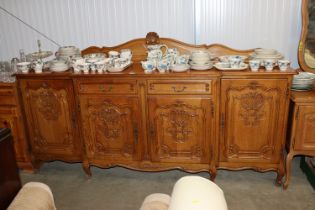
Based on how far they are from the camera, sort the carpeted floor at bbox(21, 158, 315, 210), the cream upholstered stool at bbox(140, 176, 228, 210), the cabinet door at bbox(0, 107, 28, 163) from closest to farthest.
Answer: the cream upholstered stool at bbox(140, 176, 228, 210) < the carpeted floor at bbox(21, 158, 315, 210) < the cabinet door at bbox(0, 107, 28, 163)

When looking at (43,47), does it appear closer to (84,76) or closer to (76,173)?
(84,76)

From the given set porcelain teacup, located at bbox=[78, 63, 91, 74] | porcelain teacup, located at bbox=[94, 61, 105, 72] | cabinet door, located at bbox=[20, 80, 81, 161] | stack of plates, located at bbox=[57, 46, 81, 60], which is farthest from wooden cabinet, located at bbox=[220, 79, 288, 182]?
stack of plates, located at bbox=[57, 46, 81, 60]

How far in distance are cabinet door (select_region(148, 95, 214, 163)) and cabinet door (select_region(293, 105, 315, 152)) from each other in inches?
24.7

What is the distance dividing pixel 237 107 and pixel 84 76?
119cm

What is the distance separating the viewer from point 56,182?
2.63m

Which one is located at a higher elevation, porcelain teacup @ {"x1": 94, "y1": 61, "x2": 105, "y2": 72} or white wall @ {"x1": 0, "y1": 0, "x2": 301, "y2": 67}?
white wall @ {"x1": 0, "y1": 0, "x2": 301, "y2": 67}

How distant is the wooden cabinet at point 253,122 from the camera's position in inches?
87.4

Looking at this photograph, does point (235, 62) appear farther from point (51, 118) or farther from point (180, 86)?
point (51, 118)

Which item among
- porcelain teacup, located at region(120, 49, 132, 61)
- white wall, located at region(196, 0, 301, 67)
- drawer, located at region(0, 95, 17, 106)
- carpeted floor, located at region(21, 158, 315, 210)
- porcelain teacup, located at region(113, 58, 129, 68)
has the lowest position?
carpeted floor, located at region(21, 158, 315, 210)

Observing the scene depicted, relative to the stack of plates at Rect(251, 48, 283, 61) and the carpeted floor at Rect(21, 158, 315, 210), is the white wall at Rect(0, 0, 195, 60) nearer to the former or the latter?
the stack of plates at Rect(251, 48, 283, 61)

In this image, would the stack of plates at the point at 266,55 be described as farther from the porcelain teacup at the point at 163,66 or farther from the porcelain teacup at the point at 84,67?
the porcelain teacup at the point at 84,67

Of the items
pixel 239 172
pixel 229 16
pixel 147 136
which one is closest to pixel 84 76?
pixel 147 136

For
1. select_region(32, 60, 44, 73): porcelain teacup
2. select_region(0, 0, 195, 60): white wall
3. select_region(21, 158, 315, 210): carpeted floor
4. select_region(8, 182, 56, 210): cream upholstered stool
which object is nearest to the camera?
select_region(8, 182, 56, 210): cream upholstered stool

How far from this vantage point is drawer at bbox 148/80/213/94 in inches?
88.0
